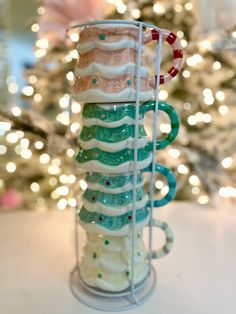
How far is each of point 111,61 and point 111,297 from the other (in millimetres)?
371

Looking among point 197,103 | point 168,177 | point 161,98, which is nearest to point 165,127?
point 161,98

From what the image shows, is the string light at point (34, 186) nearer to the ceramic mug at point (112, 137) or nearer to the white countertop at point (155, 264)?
the white countertop at point (155, 264)

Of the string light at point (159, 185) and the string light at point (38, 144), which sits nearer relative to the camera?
the string light at point (38, 144)

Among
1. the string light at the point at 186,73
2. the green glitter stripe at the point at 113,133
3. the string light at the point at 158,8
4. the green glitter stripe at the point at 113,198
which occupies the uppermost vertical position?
the string light at the point at 158,8

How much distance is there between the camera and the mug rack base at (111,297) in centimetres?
49

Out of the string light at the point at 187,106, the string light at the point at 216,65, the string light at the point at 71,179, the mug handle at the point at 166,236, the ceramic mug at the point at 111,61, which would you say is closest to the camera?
the ceramic mug at the point at 111,61

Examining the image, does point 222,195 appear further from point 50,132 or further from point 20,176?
point 20,176

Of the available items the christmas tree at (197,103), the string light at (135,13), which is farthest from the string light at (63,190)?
the string light at (135,13)

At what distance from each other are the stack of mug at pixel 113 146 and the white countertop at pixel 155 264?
0.06m

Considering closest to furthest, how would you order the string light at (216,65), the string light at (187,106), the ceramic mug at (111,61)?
the ceramic mug at (111,61) → the string light at (216,65) → the string light at (187,106)

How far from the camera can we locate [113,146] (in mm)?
427

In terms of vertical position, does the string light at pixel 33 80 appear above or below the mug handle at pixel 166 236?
above

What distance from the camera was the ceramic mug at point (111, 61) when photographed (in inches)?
15.8

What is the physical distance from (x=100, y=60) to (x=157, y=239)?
0.45m
